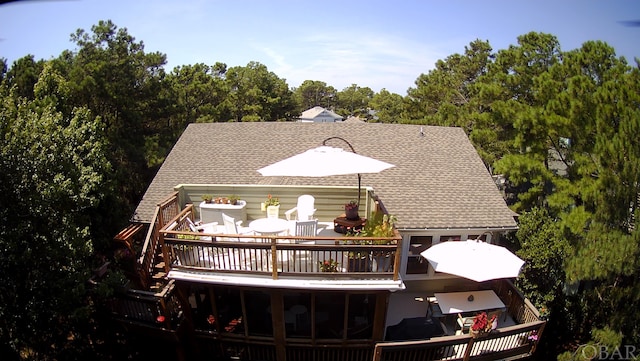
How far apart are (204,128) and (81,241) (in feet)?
27.6

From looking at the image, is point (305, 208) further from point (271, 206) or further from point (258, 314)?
point (258, 314)

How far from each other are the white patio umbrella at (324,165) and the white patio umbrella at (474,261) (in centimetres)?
274

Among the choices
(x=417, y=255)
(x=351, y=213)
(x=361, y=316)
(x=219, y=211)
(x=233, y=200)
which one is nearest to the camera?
(x=361, y=316)

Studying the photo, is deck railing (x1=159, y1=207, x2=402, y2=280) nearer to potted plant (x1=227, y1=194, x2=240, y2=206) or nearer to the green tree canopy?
the green tree canopy

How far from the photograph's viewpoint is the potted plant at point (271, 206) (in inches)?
394

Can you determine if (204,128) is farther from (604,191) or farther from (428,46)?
(604,191)

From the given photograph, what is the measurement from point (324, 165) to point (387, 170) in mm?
4154

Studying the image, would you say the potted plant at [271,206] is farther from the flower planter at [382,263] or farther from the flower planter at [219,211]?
the flower planter at [382,263]

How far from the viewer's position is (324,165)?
8.56 meters

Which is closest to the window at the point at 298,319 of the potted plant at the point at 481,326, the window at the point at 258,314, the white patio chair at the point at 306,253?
the window at the point at 258,314

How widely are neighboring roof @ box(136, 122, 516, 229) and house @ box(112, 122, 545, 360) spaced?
54 millimetres

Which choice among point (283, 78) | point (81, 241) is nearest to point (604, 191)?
point (81, 241)

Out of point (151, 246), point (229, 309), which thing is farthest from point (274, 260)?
point (151, 246)

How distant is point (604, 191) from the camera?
8094mm
